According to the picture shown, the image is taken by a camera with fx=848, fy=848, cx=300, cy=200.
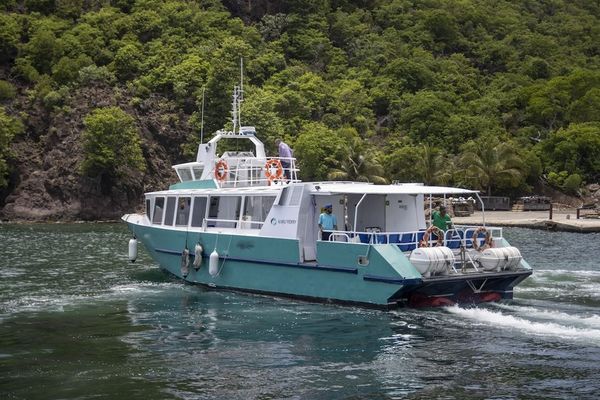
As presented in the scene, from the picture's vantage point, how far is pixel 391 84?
88.6 metres

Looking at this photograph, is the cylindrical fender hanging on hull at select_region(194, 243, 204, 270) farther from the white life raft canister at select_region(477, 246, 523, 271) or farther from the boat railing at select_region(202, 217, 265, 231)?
the white life raft canister at select_region(477, 246, 523, 271)

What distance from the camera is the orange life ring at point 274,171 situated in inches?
1113

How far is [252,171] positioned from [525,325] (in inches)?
473

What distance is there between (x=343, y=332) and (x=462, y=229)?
21.8 feet

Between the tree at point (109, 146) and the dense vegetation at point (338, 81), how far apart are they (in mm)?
164

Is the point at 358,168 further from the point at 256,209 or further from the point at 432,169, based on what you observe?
the point at 256,209

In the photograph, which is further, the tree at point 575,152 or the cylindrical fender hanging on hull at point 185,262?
the tree at point 575,152

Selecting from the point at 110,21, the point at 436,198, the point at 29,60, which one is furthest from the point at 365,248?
the point at 110,21

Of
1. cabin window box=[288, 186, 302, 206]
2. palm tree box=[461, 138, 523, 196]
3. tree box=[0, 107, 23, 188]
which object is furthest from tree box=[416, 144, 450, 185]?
cabin window box=[288, 186, 302, 206]

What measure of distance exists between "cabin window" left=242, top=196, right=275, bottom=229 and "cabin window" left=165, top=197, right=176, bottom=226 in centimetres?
367

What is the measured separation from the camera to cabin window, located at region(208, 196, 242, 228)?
27.2 metres

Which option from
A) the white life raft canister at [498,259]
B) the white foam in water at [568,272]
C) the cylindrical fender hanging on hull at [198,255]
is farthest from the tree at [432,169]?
the white life raft canister at [498,259]

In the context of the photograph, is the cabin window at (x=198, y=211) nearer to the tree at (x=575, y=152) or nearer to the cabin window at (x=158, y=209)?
the cabin window at (x=158, y=209)

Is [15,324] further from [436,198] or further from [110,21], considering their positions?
[110,21]
